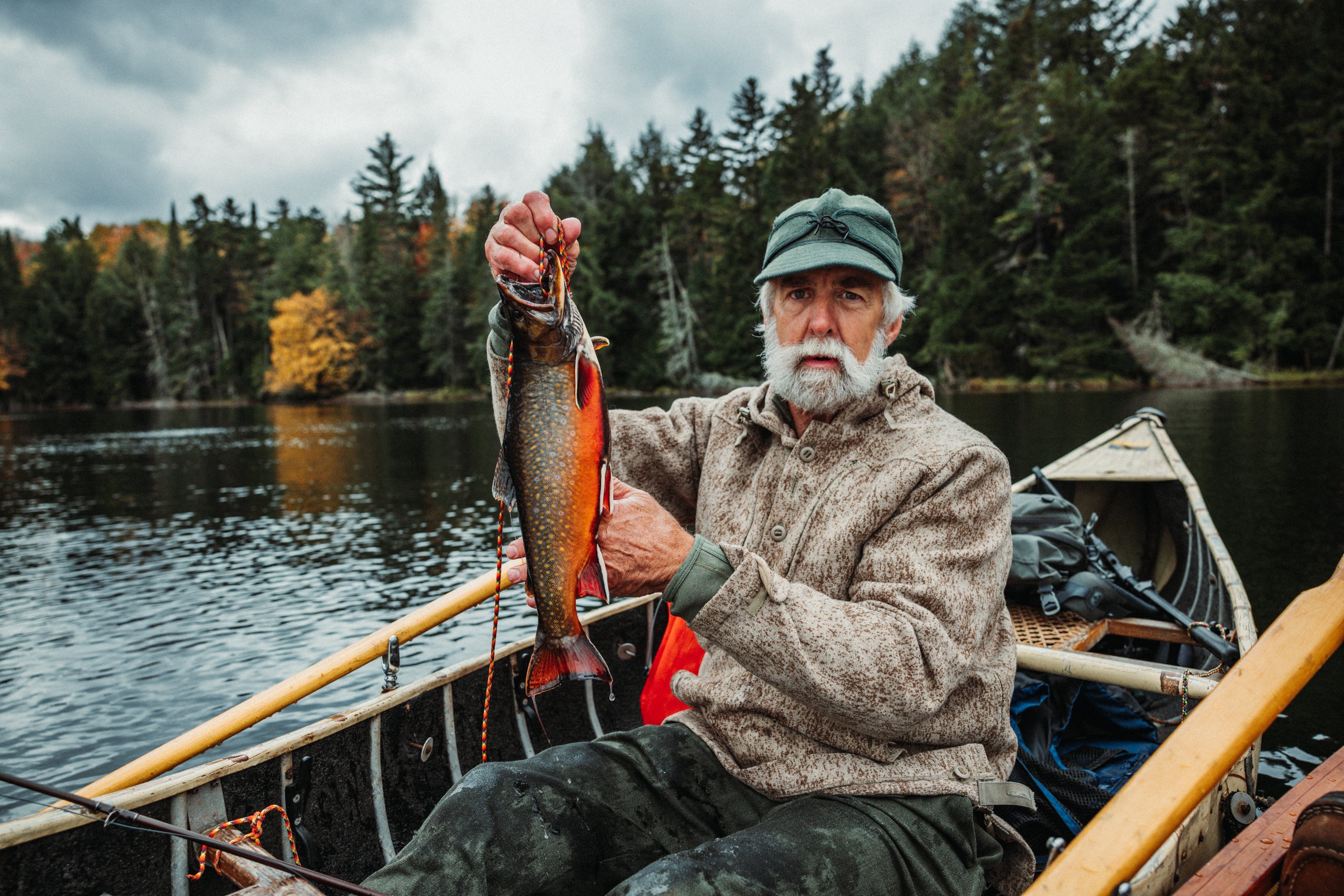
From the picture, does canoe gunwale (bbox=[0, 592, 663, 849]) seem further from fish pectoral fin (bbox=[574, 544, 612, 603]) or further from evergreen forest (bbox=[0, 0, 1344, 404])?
evergreen forest (bbox=[0, 0, 1344, 404])

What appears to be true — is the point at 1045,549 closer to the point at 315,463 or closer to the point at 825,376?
the point at 825,376

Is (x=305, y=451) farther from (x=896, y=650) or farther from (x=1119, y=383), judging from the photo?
(x=1119, y=383)

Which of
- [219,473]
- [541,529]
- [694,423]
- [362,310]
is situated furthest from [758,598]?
[362,310]

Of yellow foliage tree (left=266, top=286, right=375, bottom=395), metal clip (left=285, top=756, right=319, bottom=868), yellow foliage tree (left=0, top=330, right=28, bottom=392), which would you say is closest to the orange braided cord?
metal clip (left=285, top=756, right=319, bottom=868)

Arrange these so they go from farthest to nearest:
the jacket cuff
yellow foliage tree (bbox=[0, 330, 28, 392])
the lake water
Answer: yellow foliage tree (bbox=[0, 330, 28, 392])
the lake water
the jacket cuff

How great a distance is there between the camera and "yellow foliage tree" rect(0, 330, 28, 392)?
6525 centimetres

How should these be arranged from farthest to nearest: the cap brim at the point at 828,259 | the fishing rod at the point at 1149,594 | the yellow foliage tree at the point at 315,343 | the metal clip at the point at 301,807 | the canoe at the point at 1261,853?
the yellow foliage tree at the point at 315,343 < the fishing rod at the point at 1149,594 < the metal clip at the point at 301,807 < the cap brim at the point at 828,259 < the canoe at the point at 1261,853

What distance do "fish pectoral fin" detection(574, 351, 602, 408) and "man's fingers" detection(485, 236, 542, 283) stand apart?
0.21 meters

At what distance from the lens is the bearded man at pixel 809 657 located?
197cm

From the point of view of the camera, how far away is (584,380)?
1938mm

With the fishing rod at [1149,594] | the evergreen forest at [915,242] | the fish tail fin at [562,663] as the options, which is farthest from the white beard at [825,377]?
the evergreen forest at [915,242]

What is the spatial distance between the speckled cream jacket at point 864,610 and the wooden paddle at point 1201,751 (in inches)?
12.3

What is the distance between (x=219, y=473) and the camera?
22.7 meters

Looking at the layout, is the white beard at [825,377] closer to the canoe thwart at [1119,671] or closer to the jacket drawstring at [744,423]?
the jacket drawstring at [744,423]
